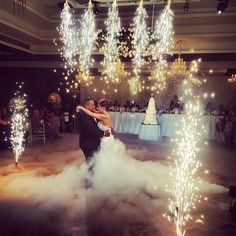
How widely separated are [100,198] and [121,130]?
7188 mm

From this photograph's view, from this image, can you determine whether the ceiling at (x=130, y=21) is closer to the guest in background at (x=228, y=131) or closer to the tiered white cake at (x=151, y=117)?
the guest in background at (x=228, y=131)

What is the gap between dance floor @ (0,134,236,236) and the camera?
162 inches

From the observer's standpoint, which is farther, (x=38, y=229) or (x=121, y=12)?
(x=121, y=12)

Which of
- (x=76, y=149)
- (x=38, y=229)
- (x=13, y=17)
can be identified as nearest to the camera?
(x=38, y=229)

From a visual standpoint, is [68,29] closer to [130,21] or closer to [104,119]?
[130,21]

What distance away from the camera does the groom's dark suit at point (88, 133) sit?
5.74m

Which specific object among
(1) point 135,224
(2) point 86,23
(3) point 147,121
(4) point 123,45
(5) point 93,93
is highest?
(2) point 86,23

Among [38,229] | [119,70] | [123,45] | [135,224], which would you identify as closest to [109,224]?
[135,224]

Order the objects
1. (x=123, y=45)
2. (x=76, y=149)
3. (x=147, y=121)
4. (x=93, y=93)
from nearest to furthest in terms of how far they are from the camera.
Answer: (x=123, y=45) → (x=76, y=149) → (x=147, y=121) → (x=93, y=93)

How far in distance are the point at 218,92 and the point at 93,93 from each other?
6239 millimetres

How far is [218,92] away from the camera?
14.6 meters

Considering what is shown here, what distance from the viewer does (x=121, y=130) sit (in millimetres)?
12203

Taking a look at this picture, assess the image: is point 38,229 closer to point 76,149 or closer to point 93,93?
point 76,149

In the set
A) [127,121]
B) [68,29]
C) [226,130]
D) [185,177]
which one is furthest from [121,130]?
[185,177]
